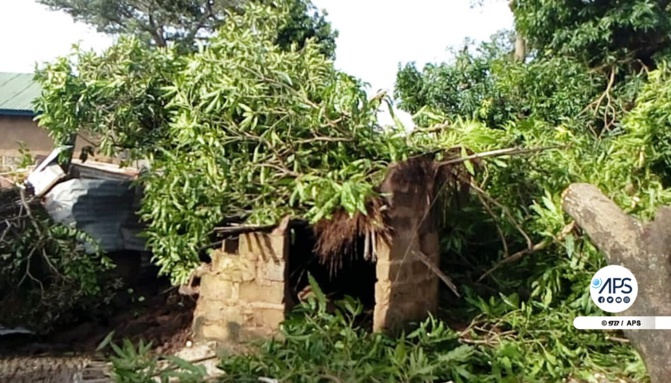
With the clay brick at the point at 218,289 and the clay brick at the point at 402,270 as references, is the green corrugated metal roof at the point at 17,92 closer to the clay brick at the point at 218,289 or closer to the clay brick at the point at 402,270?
the clay brick at the point at 218,289

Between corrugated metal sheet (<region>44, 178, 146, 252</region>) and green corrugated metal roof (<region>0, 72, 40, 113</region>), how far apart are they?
748cm

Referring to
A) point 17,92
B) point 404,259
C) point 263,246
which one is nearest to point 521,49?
point 404,259

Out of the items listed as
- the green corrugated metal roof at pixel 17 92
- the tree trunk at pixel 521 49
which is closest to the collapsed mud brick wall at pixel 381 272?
the tree trunk at pixel 521 49

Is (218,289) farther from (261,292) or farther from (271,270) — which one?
(271,270)

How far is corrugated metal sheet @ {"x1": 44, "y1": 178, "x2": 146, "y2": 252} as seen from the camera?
18.3 feet

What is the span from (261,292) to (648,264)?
240cm

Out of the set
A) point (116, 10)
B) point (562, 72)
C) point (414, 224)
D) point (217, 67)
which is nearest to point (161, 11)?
point (116, 10)

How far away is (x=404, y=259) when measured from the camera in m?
4.69

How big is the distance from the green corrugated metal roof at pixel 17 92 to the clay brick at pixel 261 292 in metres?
9.10

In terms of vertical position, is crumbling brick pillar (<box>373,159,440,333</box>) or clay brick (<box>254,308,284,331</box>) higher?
crumbling brick pillar (<box>373,159,440,333</box>)

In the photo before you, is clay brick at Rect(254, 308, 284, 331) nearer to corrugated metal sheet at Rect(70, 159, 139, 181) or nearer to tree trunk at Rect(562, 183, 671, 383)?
corrugated metal sheet at Rect(70, 159, 139, 181)

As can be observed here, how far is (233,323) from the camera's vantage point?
4.85 metres

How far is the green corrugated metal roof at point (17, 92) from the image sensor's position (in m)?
13.0

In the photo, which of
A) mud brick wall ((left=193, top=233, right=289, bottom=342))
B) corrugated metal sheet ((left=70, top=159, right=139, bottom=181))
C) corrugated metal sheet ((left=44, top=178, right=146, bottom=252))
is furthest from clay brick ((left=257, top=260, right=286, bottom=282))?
corrugated metal sheet ((left=70, top=159, right=139, bottom=181))
